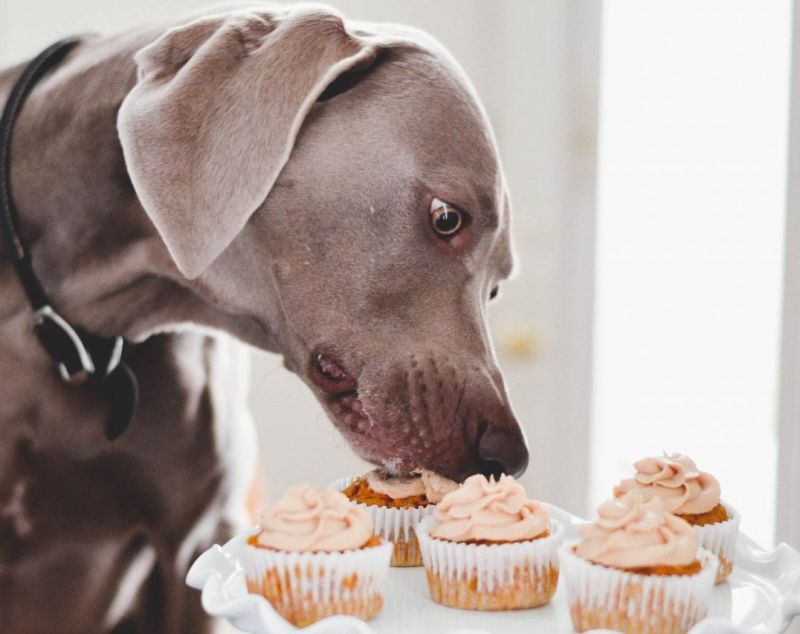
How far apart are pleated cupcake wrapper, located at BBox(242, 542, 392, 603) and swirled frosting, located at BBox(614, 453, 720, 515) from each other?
333 millimetres

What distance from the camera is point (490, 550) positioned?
1192 mm

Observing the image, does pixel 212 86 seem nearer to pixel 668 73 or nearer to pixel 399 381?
pixel 399 381

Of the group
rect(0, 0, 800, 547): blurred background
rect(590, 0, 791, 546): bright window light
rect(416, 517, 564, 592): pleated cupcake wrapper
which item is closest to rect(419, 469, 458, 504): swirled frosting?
rect(416, 517, 564, 592): pleated cupcake wrapper

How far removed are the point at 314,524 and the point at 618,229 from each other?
2.17 m

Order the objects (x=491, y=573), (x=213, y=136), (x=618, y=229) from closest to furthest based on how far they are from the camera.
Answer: (x=491, y=573)
(x=213, y=136)
(x=618, y=229)

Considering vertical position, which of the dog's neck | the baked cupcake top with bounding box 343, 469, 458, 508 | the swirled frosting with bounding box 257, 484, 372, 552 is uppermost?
the dog's neck

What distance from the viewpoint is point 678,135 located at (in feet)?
9.05

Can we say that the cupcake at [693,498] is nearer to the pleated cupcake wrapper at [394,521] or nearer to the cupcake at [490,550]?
the cupcake at [490,550]

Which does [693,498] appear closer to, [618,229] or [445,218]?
[445,218]

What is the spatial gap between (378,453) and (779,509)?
3.15ft

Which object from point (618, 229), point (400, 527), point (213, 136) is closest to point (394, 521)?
point (400, 527)

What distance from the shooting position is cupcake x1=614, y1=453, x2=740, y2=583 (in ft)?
4.01

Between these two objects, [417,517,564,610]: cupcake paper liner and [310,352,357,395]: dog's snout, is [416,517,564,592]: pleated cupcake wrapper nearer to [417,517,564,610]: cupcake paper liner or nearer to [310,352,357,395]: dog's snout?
[417,517,564,610]: cupcake paper liner

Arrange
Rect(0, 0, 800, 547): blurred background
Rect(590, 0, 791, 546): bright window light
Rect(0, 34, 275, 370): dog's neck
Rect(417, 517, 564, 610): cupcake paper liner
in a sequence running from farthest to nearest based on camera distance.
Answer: Rect(0, 0, 800, 547): blurred background, Rect(590, 0, 791, 546): bright window light, Rect(0, 34, 275, 370): dog's neck, Rect(417, 517, 564, 610): cupcake paper liner
